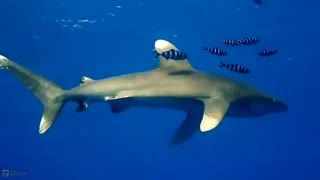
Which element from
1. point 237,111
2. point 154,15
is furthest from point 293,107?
point 237,111

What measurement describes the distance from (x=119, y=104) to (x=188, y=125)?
168 centimetres

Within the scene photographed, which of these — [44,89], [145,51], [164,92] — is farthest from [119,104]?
[145,51]

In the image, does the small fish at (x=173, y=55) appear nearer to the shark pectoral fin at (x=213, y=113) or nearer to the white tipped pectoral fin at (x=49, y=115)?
the shark pectoral fin at (x=213, y=113)

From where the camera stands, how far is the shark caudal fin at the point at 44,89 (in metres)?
8.91

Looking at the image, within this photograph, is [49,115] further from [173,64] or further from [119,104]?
[173,64]

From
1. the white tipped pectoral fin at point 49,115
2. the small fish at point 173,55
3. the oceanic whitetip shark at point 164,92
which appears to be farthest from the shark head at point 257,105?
the white tipped pectoral fin at point 49,115

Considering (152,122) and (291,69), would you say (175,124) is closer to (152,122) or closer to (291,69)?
(152,122)

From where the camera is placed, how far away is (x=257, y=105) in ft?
28.6

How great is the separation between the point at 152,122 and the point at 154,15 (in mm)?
41332

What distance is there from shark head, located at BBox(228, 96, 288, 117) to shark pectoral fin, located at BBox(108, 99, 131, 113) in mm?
1879

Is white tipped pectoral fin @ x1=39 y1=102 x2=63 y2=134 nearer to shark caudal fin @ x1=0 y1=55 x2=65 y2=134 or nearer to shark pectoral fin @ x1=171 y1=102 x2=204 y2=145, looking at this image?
shark caudal fin @ x1=0 y1=55 x2=65 y2=134

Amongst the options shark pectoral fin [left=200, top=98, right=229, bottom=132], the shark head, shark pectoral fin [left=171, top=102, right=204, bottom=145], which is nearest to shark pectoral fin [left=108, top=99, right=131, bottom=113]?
shark pectoral fin [left=171, top=102, right=204, bottom=145]

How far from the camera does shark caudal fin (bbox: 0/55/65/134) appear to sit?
8.91m

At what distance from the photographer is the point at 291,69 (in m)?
34.4
